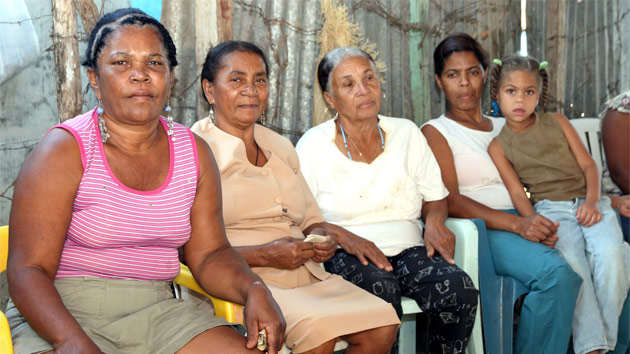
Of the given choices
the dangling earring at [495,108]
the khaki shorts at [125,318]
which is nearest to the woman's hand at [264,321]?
the khaki shorts at [125,318]

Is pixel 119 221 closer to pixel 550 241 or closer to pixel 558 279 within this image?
pixel 558 279

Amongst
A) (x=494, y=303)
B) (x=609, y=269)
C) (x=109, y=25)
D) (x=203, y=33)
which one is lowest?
(x=494, y=303)

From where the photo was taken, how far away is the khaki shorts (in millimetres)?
1823

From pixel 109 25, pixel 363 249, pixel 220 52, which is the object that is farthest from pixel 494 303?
pixel 109 25

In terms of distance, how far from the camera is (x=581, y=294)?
10.1 ft

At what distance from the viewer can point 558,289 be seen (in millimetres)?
2916

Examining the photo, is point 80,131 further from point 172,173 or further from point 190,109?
point 190,109

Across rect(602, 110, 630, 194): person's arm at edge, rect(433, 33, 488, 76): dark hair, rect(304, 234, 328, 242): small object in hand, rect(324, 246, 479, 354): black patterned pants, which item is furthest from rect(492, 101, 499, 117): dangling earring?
rect(304, 234, 328, 242): small object in hand

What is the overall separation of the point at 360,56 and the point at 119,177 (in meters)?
1.62

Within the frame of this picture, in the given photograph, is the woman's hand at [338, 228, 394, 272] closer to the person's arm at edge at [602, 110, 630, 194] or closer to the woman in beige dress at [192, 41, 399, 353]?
the woman in beige dress at [192, 41, 399, 353]

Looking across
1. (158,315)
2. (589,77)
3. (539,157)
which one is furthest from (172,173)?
(589,77)

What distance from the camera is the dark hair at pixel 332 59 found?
3.20 meters

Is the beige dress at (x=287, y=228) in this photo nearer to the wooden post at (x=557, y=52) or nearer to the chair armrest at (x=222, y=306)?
the chair armrest at (x=222, y=306)

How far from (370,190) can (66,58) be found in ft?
4.95
